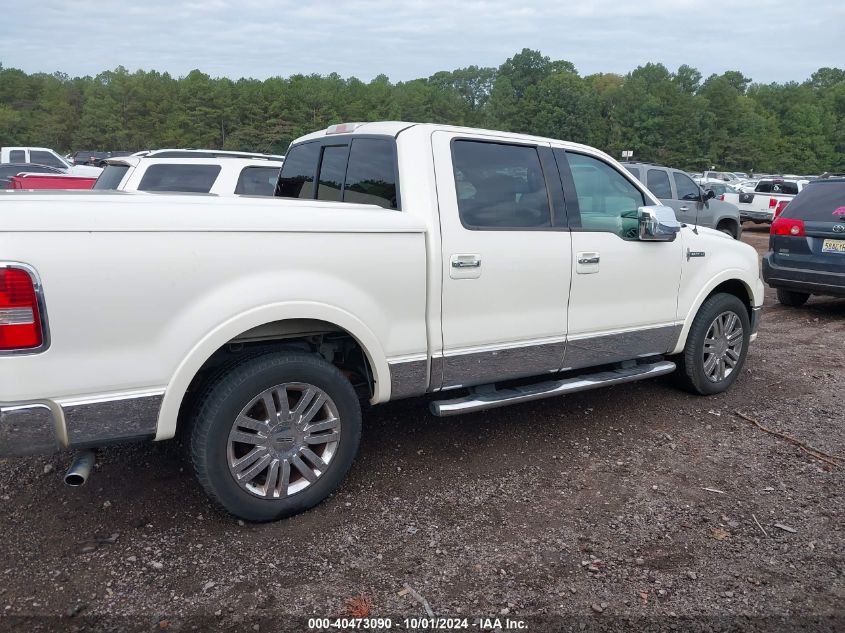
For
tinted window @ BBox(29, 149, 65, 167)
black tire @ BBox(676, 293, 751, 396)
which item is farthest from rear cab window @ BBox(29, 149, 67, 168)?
black tire @ BBox(676, 293, 751, 396)

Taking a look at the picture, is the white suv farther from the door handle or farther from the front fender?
the front fender

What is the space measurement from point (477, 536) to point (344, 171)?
231cm

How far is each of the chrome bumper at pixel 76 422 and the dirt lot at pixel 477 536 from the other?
616 mm

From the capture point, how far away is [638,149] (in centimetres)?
9069

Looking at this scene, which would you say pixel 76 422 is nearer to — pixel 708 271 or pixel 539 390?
pixel 539 390

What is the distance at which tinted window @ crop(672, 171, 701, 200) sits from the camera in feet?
45.2

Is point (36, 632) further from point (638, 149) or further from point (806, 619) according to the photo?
point (638, 149)

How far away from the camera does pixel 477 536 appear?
11.2ft

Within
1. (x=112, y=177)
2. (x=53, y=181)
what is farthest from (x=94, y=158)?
(x=112, y=177)

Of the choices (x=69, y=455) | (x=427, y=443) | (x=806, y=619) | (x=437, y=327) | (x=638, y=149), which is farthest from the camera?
(x=638, y=149)

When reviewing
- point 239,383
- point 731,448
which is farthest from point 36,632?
point 731,448

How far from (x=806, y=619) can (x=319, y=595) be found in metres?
1.97

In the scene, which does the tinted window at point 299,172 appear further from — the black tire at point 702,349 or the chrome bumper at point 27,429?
the black tire at point 702,349

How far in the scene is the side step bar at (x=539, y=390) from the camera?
3.92 metres
